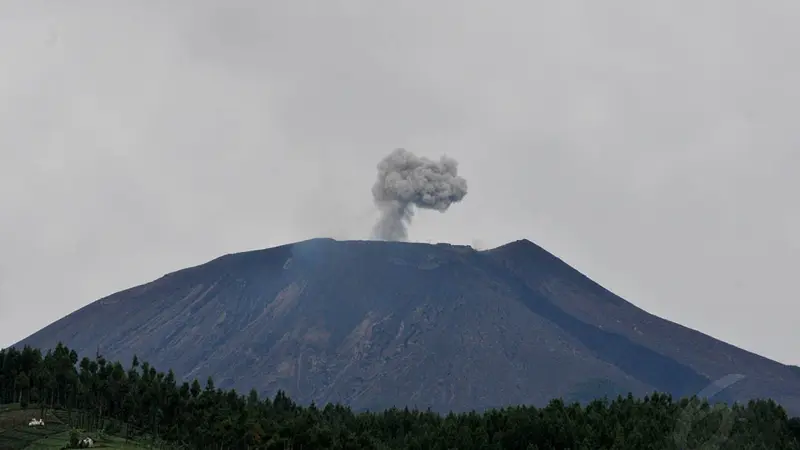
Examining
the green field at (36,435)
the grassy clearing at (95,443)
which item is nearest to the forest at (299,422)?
the green field at (36,435)

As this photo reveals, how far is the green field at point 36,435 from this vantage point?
123062 millimetres

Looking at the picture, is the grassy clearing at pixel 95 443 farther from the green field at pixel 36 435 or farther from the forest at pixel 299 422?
the forest at pixel 299 422

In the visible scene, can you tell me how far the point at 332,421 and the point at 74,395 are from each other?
39214mm

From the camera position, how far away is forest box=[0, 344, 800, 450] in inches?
5246

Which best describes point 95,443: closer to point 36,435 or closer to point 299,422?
point 36,435

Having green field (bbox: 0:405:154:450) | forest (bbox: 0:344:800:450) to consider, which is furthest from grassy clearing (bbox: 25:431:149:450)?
forest (bbox: 0:344:800:450)

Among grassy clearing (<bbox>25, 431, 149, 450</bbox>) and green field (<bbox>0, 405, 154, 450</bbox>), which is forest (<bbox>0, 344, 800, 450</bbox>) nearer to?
green field (<bbox>0, 405, 154, 450</bbox>)

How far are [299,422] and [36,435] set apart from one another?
98.1 ft

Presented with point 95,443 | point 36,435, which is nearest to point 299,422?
point 95,443

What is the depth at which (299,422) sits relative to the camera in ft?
449

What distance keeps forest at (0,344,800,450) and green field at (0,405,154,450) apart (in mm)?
2502

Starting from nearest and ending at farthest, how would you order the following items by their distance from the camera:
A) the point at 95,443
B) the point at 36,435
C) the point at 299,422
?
1. the point at 95,443
2. the point at 36,435
3. the point at 299,422

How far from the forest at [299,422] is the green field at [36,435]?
2502 millimetres

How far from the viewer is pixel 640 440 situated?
138500 mm
